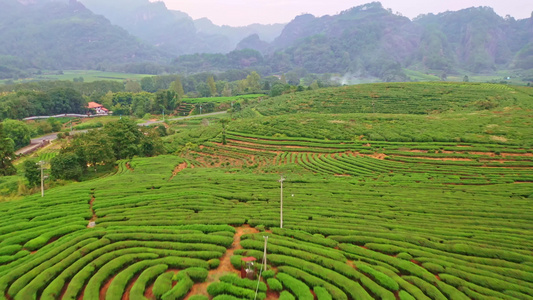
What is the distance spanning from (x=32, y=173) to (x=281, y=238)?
3618 centimetres

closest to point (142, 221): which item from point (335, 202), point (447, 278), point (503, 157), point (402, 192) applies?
point (335, 202)

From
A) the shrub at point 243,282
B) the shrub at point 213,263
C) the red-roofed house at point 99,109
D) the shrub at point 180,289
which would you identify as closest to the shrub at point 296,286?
the shrub at point 243,282

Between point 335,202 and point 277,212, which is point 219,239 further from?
point 335,202

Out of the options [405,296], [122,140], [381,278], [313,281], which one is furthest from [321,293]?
[122,140]

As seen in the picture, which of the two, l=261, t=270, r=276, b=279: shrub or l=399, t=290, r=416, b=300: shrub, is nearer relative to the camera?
l=399, t=290, r=416, b=300: shrub

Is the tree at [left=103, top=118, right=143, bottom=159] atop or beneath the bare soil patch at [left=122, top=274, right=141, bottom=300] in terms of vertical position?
beneath

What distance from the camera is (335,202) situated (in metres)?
30.0

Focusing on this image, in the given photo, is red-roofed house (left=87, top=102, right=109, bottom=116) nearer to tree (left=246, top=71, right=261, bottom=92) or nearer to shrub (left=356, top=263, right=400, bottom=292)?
tree (left=246, top=71, right=261, bottom=92)

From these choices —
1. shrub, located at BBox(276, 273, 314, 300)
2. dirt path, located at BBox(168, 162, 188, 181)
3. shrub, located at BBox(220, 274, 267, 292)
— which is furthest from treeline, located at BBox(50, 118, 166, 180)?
shrub, located at BBox(276, 273, 314, 300)

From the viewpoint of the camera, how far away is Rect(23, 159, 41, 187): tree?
38975 mm

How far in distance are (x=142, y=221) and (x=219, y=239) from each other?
7391mm

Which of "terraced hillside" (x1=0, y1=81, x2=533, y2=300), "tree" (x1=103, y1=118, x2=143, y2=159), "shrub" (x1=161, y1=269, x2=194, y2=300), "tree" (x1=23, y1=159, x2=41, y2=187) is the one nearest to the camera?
"shrub" (x1=161, y1=269, x2=194, y2=300)

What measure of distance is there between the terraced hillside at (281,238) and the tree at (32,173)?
1108cm

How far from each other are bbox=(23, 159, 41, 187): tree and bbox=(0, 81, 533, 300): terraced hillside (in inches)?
436
